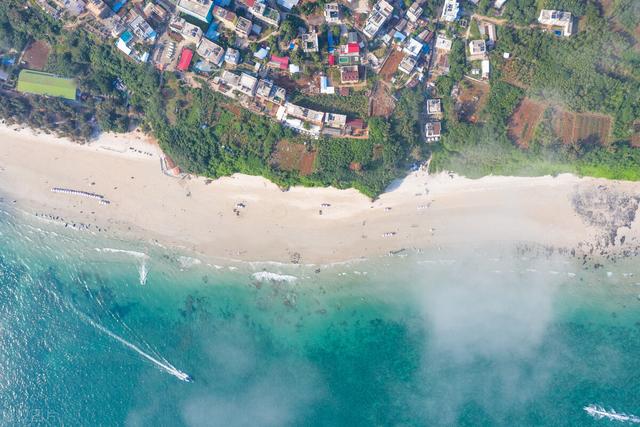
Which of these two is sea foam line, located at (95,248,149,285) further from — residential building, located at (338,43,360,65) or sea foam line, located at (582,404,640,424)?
sea foam line, located at (582,404,640,424)

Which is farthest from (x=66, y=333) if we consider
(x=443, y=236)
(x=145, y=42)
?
(x=443, y=236)

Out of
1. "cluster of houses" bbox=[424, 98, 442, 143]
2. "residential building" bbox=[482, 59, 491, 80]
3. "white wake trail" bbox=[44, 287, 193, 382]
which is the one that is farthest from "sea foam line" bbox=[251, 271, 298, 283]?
"residential building" bbox=[482, 59, 491, 80]

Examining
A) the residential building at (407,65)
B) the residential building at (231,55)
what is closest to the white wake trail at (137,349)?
the residential building at (231,55)

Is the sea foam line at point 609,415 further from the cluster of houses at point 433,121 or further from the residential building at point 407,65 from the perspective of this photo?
the residential building at point 407,65

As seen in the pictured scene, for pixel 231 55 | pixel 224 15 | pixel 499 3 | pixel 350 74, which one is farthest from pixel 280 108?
pixel 499 3

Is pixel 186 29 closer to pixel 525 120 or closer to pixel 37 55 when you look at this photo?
pixel 37 55

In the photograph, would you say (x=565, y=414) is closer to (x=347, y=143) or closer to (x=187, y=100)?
(x=347, y=143)
